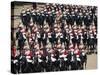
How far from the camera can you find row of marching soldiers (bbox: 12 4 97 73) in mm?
2570

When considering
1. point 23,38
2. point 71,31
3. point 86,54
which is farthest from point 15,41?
point 86,54

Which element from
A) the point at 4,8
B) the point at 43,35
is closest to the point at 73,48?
the point at 43,35

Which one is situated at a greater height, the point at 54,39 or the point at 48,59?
the point at 54,39

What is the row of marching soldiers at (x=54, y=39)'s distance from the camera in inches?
101

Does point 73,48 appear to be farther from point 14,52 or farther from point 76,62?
point 14,52

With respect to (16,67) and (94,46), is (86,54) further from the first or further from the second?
(16,67)

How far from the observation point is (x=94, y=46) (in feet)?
9.53

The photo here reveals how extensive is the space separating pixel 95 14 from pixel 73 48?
0.47m

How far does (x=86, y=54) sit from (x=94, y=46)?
14cm

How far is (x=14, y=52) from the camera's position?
2.52m

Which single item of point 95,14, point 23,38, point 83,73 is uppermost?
point 95,14

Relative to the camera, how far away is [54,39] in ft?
8.90

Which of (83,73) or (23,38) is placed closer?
(23,38)

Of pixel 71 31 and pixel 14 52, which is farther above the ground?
pixel 71 31
